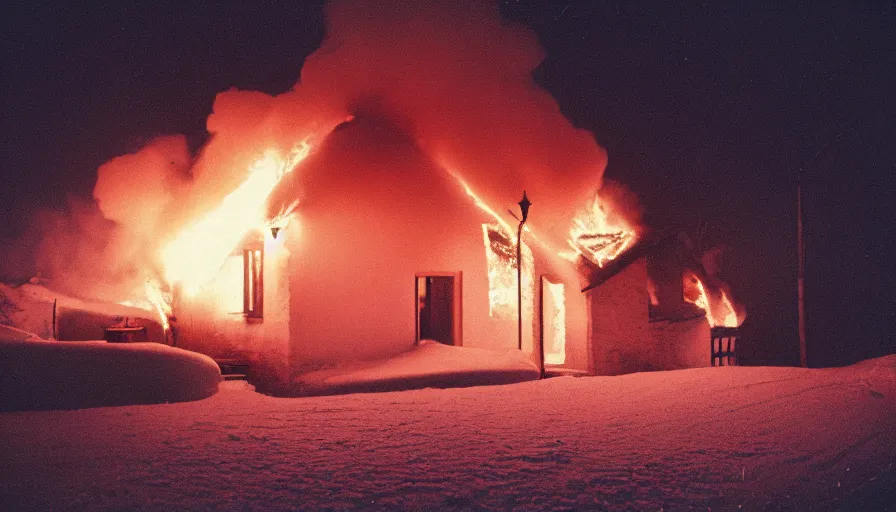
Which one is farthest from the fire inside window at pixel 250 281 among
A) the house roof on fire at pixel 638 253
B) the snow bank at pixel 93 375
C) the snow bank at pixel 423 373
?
the house roof on fire at pixel 638 253

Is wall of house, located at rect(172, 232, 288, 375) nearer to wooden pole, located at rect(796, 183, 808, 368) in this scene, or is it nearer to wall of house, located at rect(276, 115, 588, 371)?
wall of house, located at rect(276, 115, 588, 371)

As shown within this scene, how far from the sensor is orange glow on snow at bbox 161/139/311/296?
13.0 m

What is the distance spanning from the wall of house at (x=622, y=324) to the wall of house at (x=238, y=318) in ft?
20.1

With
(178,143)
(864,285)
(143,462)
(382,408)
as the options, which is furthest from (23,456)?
(864,285)

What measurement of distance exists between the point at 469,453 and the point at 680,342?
31.7 feet

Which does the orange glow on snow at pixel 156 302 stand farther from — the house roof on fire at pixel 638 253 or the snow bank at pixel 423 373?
the house roof on fire at pixel 638 253

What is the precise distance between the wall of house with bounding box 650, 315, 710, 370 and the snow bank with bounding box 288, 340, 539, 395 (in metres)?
3.00

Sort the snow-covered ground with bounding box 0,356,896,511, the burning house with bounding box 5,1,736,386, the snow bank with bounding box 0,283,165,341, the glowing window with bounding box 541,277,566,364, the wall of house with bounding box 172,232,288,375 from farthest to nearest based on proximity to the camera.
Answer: the glowing window with bounding box 541,277,566,364, the snow bank with bounding box 0,283,165,341, the burning house with bounding box 5,1,736,386, the wall of house with bounding box 172,232,288,375, the snow-covered ground with bounding box 0,356,896,511

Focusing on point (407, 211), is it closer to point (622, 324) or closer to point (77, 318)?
point (622, 324)

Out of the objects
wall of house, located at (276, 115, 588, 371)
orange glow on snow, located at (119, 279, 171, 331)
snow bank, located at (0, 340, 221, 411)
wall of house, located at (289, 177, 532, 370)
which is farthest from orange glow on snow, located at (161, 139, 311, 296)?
snow bank, located at (0, 340, 221, 411)

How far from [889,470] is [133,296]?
Answer: 620 inches

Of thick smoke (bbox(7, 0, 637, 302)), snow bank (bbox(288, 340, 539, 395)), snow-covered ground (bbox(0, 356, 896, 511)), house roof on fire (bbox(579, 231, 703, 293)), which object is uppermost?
thick smoke (bbox(7, 0, 637, 302))

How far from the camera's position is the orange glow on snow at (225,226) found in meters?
13.0

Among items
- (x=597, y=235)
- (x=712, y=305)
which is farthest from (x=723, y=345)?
(x=597, y=235)
